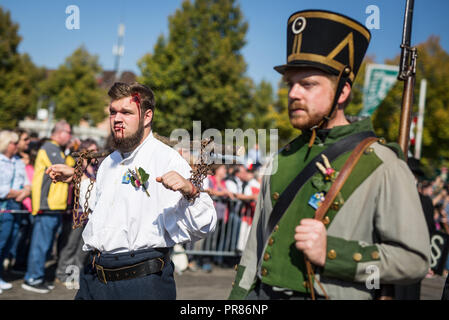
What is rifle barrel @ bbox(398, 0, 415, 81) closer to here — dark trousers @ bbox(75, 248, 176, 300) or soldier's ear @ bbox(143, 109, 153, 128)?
soldier's ear @ bbox(143, 109, 153, 128)

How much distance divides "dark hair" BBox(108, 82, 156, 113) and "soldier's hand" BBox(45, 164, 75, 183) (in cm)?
69

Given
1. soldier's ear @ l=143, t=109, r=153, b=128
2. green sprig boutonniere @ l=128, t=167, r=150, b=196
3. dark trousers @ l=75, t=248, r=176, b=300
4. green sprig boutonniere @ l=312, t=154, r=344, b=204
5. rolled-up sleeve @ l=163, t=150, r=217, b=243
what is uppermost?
soldier's ear @ l=143, t=109, r=153, b=128

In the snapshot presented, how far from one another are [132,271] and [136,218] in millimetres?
356

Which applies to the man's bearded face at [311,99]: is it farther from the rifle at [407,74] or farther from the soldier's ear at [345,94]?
the rifle at [407,74]

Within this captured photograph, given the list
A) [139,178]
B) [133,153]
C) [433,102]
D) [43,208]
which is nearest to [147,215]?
[139,178]

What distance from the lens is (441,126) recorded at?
107 ft

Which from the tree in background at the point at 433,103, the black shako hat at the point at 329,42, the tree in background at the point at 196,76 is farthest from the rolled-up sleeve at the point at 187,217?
the tree in background at the point at 433,103

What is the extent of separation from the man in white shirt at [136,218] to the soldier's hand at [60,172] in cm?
35

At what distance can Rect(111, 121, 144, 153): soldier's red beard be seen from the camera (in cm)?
326

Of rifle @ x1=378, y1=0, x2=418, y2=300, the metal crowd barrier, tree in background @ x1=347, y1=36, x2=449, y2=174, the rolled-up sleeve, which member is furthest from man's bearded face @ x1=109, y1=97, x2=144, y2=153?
tree in background @ x1=347, y1=36, x2=449, y2=174

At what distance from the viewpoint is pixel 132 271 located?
9.99 ft
